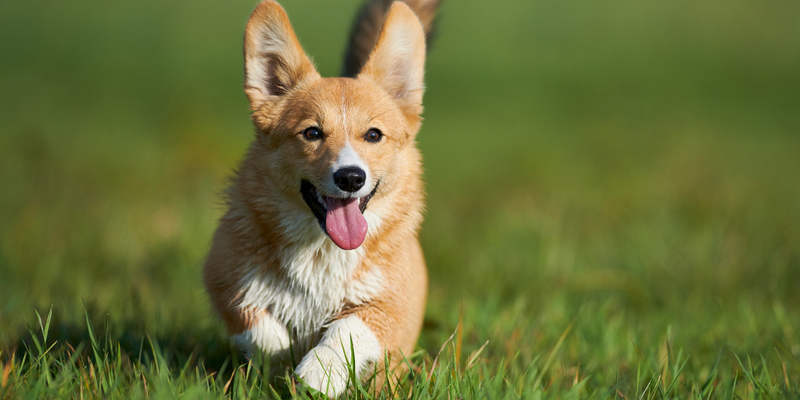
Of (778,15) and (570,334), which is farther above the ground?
(778,15)

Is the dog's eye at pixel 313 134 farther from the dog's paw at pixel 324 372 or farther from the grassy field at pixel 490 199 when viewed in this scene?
the dog's paw at pixel 324 372

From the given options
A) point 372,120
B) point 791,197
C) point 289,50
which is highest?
point 289,50

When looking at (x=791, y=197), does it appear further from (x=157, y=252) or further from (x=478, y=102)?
(x=478, y=102)

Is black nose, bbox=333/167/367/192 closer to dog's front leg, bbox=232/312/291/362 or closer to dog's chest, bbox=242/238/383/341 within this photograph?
dog's chest, bbox=242/238/383/341

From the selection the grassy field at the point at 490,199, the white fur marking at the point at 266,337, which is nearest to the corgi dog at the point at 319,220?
the white fur marking at the point at 266,337

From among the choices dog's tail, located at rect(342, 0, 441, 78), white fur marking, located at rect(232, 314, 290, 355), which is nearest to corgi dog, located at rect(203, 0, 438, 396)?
white fur marking, located at rect(232, 314, 290, 355)

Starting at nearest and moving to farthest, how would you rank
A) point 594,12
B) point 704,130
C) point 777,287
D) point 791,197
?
point 777,287 < point 791,197 < point 704,130 < point 594,12

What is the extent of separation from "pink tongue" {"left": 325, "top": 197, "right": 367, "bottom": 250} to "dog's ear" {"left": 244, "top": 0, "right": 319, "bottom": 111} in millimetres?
833

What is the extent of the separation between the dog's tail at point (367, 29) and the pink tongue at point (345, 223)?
5.28 ft

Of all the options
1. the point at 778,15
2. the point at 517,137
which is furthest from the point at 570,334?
the point at 778,15

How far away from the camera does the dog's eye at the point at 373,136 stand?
3412 millimetres

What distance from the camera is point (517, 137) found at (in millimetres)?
12406

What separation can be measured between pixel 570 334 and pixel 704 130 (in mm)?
9670

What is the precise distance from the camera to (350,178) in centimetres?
302
